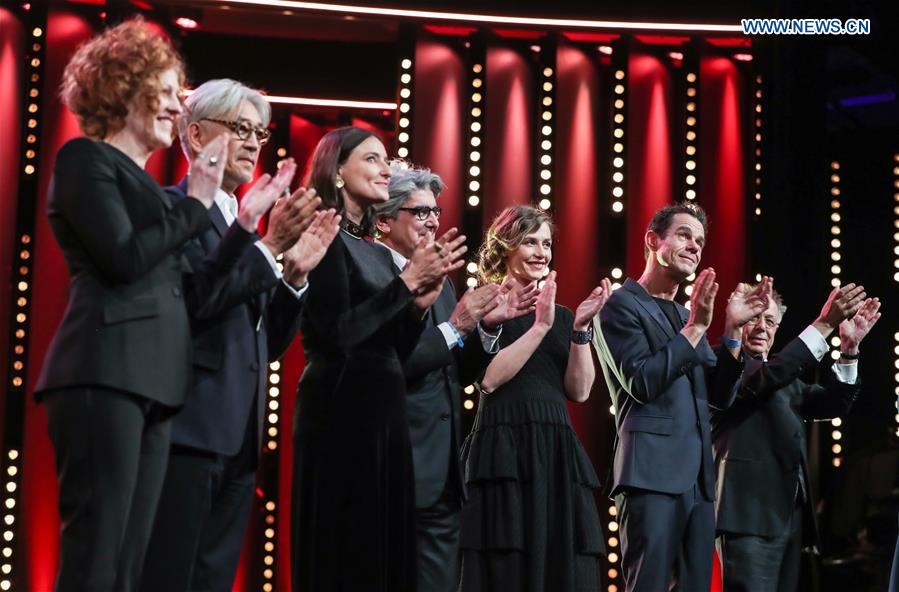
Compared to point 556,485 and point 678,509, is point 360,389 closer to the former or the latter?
point 556,485

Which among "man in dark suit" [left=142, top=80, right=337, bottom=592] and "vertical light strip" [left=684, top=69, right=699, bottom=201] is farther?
"vertical light strip" [left=684, top=69, right=699, bottom=201]

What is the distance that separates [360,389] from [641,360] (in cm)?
123

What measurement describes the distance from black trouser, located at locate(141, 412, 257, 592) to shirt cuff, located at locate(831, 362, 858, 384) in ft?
9.79

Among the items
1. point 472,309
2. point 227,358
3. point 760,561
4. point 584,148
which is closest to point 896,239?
point 584,148

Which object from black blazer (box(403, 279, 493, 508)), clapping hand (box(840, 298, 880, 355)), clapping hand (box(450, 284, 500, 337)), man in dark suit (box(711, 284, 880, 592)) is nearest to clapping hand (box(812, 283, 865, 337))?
man in dark suit (box(711, 284, 880, 592))

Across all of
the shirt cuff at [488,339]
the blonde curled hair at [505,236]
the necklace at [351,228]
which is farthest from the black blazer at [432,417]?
the blonde curled hair at [505,236]

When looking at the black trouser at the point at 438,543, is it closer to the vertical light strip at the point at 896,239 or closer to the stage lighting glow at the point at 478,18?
the stage lighting glow at the point at 478,18

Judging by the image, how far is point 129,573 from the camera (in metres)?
2.31

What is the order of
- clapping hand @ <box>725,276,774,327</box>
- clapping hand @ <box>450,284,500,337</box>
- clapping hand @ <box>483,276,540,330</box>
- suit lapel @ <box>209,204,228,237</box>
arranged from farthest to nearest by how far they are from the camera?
1. clapping hand @ <box>725,276,774,327</box>
2. clapping hand @ <box>483,276,540,330</box>
3. clapping hand @ <box>450,284,500,337</box>
4. suit lapel @ <box>209,204,228,237</box>

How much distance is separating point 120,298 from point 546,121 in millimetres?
3941

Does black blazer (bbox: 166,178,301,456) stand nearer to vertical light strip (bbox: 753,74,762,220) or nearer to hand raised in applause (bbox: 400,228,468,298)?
hand raised in applause (bbox: 400,228,468,298)

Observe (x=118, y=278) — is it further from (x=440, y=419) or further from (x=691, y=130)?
(x=691, y=130)

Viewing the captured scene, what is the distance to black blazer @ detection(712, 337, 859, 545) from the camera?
4.52 m

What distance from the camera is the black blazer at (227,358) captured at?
2.60 metres
